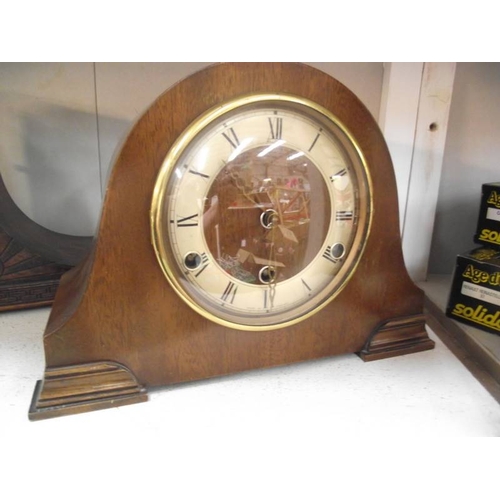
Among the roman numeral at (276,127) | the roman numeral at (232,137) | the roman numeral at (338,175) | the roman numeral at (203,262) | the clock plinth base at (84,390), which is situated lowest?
the clock plinth base at (84,390)

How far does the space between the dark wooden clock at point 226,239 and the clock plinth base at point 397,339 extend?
73 mm

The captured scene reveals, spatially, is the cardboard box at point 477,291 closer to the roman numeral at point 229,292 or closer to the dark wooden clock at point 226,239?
the dark wooden clock at point 226,239

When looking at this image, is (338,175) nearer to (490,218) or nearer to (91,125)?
(490,218)

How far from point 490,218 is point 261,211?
0.51m

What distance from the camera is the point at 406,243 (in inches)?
43.7

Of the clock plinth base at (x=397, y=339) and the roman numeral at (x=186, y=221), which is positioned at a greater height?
the roman numeral at (x=186, y=221)

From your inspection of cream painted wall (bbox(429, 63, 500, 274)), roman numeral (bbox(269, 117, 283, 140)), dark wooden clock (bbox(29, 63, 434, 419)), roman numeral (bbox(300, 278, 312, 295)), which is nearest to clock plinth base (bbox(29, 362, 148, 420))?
dark wooden clock (bbox(29, 63, 434, 419))

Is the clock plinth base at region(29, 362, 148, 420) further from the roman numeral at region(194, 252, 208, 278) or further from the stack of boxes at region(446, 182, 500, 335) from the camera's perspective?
the stack of boxes at region(446, 182, 500, 335)

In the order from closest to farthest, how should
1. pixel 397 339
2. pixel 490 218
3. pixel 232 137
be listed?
pixel 232 137 < pixel 397 339 < pixel 490 218

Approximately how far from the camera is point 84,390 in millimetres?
671

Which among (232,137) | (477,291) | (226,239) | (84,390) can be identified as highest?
(232,137)

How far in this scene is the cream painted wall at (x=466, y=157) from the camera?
3.52 ft

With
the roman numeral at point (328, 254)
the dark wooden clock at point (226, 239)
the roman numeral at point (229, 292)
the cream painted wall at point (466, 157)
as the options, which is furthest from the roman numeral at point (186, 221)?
the cream painted wall at point (466, 157)

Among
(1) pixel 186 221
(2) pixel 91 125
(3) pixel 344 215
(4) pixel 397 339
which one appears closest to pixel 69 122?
(2) pixel 91 125
